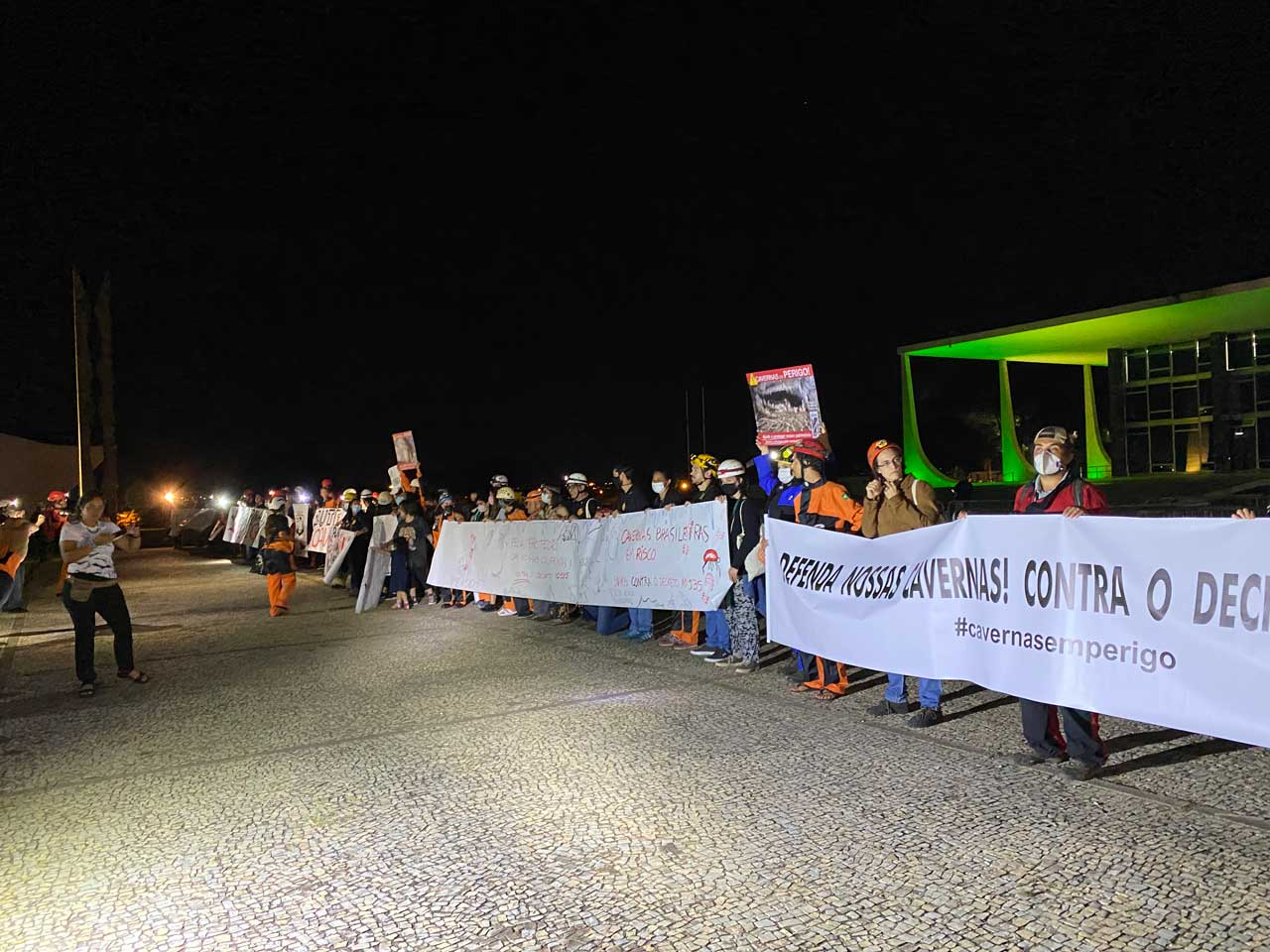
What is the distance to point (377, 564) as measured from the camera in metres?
14.9

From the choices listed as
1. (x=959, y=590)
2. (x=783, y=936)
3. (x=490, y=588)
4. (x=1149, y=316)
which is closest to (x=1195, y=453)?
(x=1149, y=316)

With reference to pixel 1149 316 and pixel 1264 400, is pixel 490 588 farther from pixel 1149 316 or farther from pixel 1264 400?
pixel 1264 400

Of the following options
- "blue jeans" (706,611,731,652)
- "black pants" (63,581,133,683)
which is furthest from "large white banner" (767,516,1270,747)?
"black pants" (63,581,133,683)

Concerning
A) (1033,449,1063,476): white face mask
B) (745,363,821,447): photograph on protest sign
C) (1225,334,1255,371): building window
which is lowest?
(1033,449,1063,476): white face mask

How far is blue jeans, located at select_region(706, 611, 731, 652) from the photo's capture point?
9242 mm

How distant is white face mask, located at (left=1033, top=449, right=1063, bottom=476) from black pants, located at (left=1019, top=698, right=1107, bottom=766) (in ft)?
4.48

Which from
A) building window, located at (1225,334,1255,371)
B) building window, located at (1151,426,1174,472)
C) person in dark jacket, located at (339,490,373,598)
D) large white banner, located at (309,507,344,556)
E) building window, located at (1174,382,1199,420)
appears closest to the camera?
person in dark jacket, located at (339,490,373,598)

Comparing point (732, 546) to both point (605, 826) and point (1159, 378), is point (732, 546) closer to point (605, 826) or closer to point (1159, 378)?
point (605, 826)

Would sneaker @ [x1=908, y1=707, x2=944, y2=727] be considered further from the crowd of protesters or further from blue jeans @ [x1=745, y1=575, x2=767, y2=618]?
blue jeans @ [x1=745, y1=575, x2=767, y2=618]

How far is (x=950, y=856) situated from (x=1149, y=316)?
92.4 ft

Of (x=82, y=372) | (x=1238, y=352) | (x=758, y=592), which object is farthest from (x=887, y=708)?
(x=82, y=372)

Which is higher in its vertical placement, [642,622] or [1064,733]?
[1064,733]

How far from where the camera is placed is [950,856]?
13.6 ft

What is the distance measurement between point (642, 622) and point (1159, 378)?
3137cm
